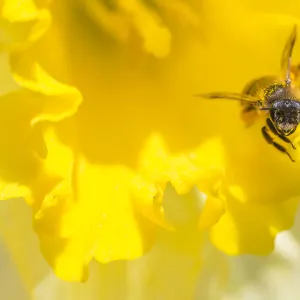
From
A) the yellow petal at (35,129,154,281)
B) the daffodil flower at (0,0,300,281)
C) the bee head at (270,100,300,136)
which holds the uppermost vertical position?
the bee head at (270,100,300,136)

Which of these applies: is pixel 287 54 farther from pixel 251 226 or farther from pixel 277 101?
pixel 251 226

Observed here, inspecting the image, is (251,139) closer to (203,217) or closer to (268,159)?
(268,159)

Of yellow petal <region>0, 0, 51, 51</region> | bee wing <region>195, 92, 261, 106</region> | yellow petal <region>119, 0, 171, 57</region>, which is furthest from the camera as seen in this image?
yellow petal <region>119, 0, 171, 57</region>

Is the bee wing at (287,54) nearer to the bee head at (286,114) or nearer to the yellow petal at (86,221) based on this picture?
the bee head at (286,114)

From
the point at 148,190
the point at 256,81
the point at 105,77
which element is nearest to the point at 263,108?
the point at 256,81

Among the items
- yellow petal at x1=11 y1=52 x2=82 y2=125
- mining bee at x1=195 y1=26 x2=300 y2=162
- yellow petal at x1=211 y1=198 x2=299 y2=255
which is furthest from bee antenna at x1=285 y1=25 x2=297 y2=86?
yellow petal at x1=11 y1=52 x2=82 y2=125

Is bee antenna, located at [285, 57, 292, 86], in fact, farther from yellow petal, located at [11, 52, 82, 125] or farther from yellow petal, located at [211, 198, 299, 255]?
yellow petal, located at [11, 52, 82, 125]

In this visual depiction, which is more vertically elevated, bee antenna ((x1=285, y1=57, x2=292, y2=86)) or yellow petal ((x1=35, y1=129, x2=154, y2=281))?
bee antenna ((x1=285, y1=57, x2=292, y2=86))
